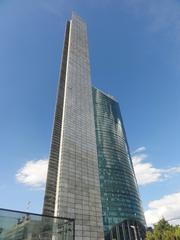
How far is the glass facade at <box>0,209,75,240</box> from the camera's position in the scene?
10562 millimetres

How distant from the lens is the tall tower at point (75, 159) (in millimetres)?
18656

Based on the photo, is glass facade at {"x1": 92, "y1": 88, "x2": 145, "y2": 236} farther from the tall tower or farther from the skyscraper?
the tall tower

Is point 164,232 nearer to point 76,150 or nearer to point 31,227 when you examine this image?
point 76,150

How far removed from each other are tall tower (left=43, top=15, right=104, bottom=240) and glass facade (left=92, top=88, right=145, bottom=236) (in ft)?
175

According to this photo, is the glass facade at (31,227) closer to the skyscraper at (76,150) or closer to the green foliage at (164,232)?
the skyscraper at (76,150)

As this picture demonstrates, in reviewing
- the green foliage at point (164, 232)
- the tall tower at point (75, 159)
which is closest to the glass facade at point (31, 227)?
the tall tower at point (75, 159)

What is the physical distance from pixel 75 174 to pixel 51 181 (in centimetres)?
350

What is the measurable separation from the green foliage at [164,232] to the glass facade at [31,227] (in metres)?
14.6

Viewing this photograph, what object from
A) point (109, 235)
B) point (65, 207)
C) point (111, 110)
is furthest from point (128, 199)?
point (65, 207)

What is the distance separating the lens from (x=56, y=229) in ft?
41.4

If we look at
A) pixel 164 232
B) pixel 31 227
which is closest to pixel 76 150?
pixel 31 227

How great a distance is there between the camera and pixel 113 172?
271 ft

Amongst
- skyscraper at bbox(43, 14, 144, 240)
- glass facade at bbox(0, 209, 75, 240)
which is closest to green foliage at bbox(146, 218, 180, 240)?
skyscraper at bbox(43, 14, 144, 240)

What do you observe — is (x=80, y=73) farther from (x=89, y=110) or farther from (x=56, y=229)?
(x=56, y=229)
